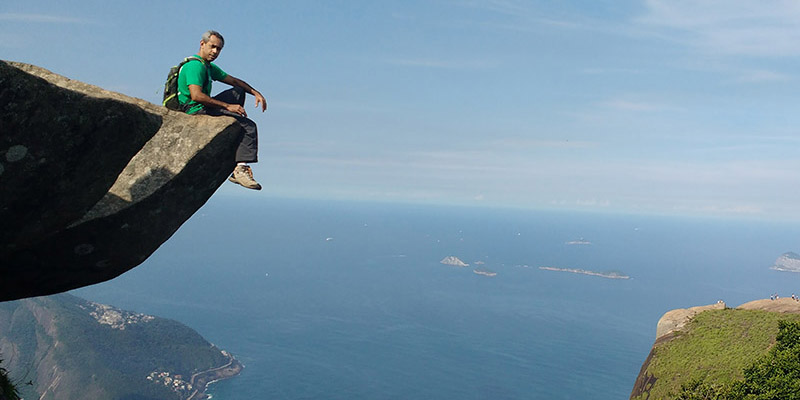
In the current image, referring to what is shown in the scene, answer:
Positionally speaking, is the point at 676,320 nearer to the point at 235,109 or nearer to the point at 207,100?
the point at 235,109

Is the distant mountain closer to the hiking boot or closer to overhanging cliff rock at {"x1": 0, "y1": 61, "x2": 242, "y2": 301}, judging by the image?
the hiking boot

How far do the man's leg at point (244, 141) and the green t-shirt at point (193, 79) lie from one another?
453mm

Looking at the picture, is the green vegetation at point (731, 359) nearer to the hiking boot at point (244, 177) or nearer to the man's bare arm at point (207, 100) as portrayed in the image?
the hiking boot at point (244, 177)

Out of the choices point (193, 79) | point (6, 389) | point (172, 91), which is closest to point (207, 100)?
point (193, 79)

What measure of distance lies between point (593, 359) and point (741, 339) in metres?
175

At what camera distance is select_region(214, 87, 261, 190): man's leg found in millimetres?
10424

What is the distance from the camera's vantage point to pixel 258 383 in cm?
17062

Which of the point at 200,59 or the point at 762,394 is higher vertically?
the point at 200,59

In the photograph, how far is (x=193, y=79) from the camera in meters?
9.95

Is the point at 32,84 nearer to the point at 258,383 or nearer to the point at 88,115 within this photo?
the point at 88,115

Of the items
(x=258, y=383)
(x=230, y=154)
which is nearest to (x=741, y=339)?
(x=230, y=154)

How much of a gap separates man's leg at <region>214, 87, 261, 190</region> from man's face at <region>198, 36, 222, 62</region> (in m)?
0.87

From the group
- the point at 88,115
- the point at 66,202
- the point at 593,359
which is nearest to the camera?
the point at 88,115

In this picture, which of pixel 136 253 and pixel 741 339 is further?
pixel 741 339
